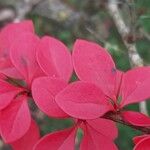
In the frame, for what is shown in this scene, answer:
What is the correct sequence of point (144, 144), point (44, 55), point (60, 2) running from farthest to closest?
point (60, 2)
point (44, 55)
point (144, 144)

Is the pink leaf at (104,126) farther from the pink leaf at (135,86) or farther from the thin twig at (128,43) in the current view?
the thin twig at (128,43)

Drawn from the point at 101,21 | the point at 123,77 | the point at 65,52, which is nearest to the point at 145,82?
the point at 123,77

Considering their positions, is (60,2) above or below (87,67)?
below

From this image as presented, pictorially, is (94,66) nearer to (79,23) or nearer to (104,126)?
(104,126)

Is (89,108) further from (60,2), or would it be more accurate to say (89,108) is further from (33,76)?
(60,2)

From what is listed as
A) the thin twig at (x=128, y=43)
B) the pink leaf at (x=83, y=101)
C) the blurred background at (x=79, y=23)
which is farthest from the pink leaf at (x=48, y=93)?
the blurred background at (x=79, y=23)
